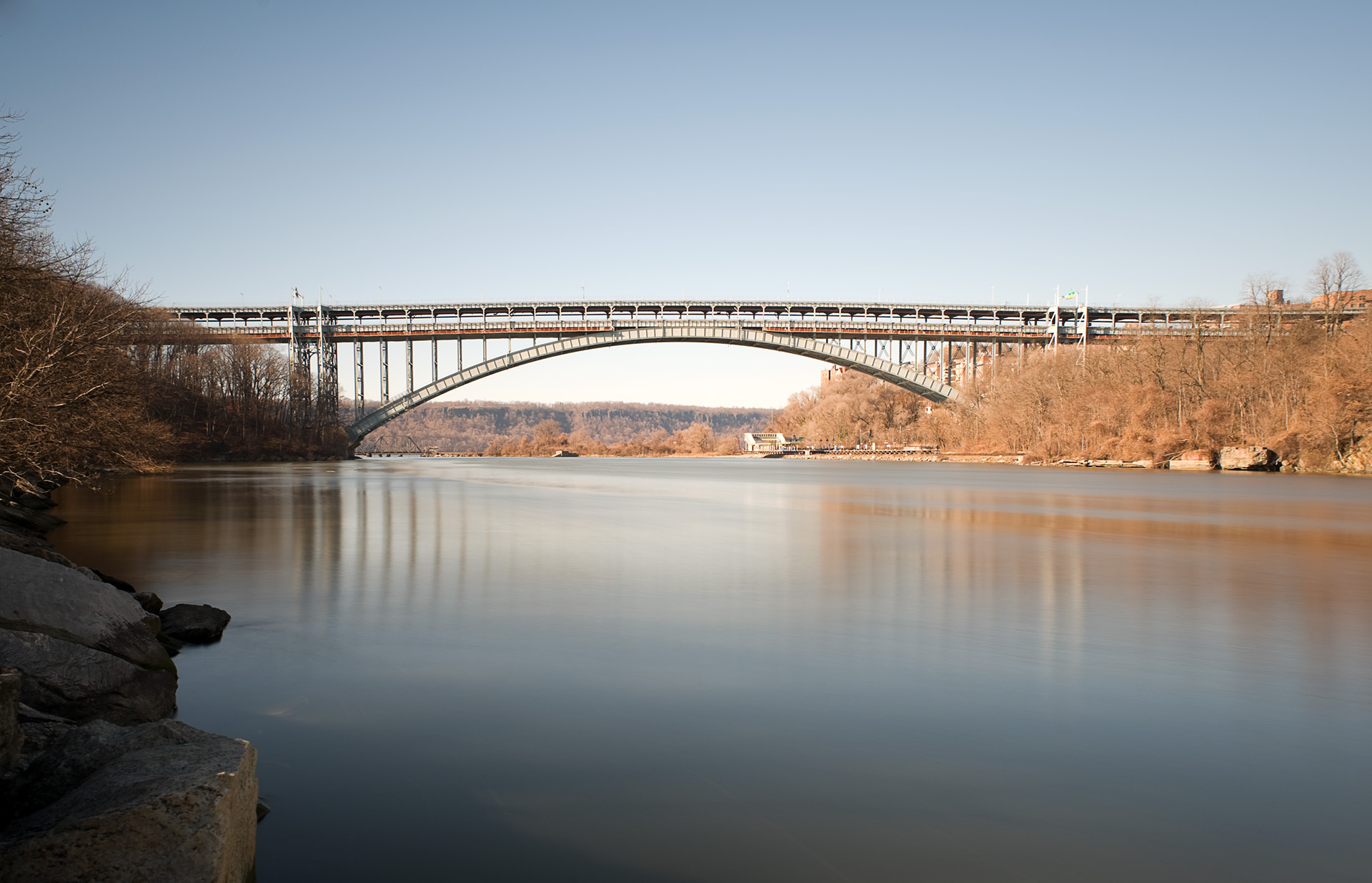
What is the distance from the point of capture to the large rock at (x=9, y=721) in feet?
9.21

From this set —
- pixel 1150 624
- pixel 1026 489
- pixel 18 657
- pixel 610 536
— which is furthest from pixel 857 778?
pixel 1026 489

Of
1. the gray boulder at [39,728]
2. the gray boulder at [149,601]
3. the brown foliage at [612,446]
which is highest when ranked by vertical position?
the brown foliage at [612,446]

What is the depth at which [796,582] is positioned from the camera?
9211 millimetres

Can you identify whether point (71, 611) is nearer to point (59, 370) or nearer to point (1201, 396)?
point (59, 370)

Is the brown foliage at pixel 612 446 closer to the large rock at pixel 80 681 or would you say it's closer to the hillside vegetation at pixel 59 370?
the hillside vegetation at pixel 59 370

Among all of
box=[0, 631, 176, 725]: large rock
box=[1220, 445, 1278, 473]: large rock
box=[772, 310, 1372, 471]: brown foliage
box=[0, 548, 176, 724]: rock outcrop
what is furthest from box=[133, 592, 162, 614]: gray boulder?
box=[1220, 445, 1278, 473]: large rock

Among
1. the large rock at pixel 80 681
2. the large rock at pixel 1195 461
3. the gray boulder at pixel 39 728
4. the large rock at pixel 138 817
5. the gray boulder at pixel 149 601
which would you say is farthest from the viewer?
the large rock at pixel 1195 461

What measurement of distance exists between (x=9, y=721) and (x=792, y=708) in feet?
11.3

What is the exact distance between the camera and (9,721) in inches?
112

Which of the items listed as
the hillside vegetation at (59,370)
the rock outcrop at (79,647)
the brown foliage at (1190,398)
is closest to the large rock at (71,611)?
the rock outcrop at (79,647)

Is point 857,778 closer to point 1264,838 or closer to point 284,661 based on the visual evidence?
point 1264,838

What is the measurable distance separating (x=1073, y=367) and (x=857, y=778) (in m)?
56.0

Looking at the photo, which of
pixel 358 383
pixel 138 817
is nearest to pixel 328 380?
pixel 358 383

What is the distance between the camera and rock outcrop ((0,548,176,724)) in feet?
13.0
